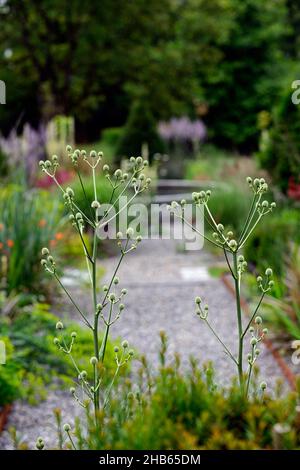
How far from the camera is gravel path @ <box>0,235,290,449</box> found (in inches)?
165

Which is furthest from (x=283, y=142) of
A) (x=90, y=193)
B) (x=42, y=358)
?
(x=42, y=358)

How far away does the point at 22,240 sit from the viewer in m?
6.03

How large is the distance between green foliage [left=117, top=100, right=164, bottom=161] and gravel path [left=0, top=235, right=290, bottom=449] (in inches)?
255

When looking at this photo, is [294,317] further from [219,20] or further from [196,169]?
[219,20]

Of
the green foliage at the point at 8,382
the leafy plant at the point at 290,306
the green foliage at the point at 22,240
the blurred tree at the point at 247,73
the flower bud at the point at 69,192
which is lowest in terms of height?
the green foliage at the point at 8,382

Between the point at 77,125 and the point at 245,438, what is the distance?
23.6 m

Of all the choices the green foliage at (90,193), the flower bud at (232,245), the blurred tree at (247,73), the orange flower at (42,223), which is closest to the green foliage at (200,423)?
the flower bud at (232,245)

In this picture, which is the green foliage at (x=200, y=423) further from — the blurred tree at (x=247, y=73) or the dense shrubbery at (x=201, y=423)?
the blurred tree at (x=247, y=73)

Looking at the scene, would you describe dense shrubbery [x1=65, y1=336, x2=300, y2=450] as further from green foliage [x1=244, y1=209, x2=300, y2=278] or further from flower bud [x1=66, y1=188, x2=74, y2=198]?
green foliage [x1=244, y1=209, x2=300, y2=278]

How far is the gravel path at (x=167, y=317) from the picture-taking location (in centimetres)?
420

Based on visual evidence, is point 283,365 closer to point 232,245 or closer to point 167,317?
point 167,317

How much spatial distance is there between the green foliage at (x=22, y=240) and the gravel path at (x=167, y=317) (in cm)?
53

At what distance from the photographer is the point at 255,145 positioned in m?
25.9
